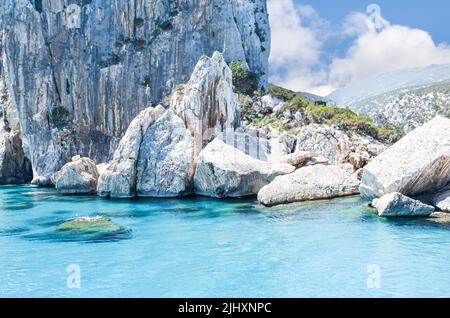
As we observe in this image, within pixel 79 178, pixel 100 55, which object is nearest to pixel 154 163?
pixel 79 178

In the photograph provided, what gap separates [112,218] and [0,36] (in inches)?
1913

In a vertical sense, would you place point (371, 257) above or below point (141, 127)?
below

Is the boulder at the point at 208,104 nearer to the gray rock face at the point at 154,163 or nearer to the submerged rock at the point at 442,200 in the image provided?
the gray rock face at the point at 154,163

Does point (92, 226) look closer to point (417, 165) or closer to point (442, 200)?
point (417, 165)

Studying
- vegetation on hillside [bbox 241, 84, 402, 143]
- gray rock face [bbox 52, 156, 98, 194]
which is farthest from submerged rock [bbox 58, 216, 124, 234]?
vegetation on hillside [bbox 241, 84, 402, 143]

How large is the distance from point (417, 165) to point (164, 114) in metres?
17.7

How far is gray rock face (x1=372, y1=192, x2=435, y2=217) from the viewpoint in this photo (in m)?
18.1

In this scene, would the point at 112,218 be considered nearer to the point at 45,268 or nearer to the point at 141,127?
the point at 45,268

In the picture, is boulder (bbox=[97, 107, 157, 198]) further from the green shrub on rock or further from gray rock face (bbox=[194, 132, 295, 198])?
the green shrub on rock

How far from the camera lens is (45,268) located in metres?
13.3

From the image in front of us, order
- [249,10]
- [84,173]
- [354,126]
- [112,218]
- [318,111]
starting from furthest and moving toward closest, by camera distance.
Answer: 1. [249,10]
2. [318,111]
3. [354,126]
4. [84,173]
5. [112,218]

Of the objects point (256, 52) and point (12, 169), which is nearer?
point (12, 169)

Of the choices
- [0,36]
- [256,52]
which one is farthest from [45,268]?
[0,36]

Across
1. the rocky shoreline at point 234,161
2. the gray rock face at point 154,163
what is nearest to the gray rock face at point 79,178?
the rocky shoreline at point 234,161
